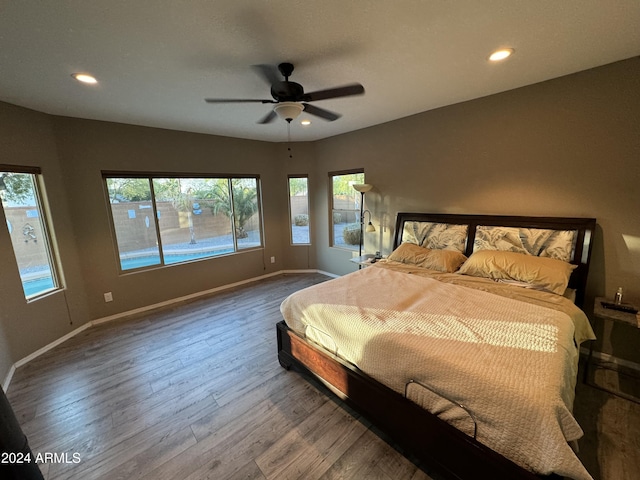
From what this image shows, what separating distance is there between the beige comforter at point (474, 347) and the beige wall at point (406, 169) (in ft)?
3.49

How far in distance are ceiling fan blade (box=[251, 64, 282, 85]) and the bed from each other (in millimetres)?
1911

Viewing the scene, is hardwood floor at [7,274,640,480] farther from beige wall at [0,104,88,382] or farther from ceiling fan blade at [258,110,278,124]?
ceiling fan blade at [258,110,278,124]

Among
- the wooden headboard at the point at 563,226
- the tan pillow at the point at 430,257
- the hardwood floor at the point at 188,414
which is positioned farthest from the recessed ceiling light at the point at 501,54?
the hardwood floor at the point at 188,414

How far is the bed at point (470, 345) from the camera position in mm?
1168

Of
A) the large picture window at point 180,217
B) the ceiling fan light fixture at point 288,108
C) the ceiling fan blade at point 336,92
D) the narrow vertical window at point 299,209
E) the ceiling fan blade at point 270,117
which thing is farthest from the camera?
the narrow vertical window at point 299,209

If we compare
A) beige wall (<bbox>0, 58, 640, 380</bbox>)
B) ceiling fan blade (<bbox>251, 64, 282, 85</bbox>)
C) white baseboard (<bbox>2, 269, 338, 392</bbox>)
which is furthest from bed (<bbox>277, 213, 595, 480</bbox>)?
white baseboard (<bbox>2, 269, 338, 392</bbox>)

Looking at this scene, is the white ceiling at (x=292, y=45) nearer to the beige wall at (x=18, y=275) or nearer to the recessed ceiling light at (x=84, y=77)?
the recessed ceiling light at (x=84, y=77)

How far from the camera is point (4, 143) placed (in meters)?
2.55

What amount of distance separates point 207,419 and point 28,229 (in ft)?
9.70

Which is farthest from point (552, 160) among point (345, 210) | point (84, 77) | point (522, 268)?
point (84, 77)

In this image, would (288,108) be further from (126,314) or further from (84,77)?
(126,314)

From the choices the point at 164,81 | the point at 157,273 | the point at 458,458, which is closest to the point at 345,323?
the point at 458,458

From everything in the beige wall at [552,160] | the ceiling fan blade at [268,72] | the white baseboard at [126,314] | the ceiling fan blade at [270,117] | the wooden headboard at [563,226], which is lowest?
the white baseboard at [126,314]

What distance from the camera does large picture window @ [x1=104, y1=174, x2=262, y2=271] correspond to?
3.63m
